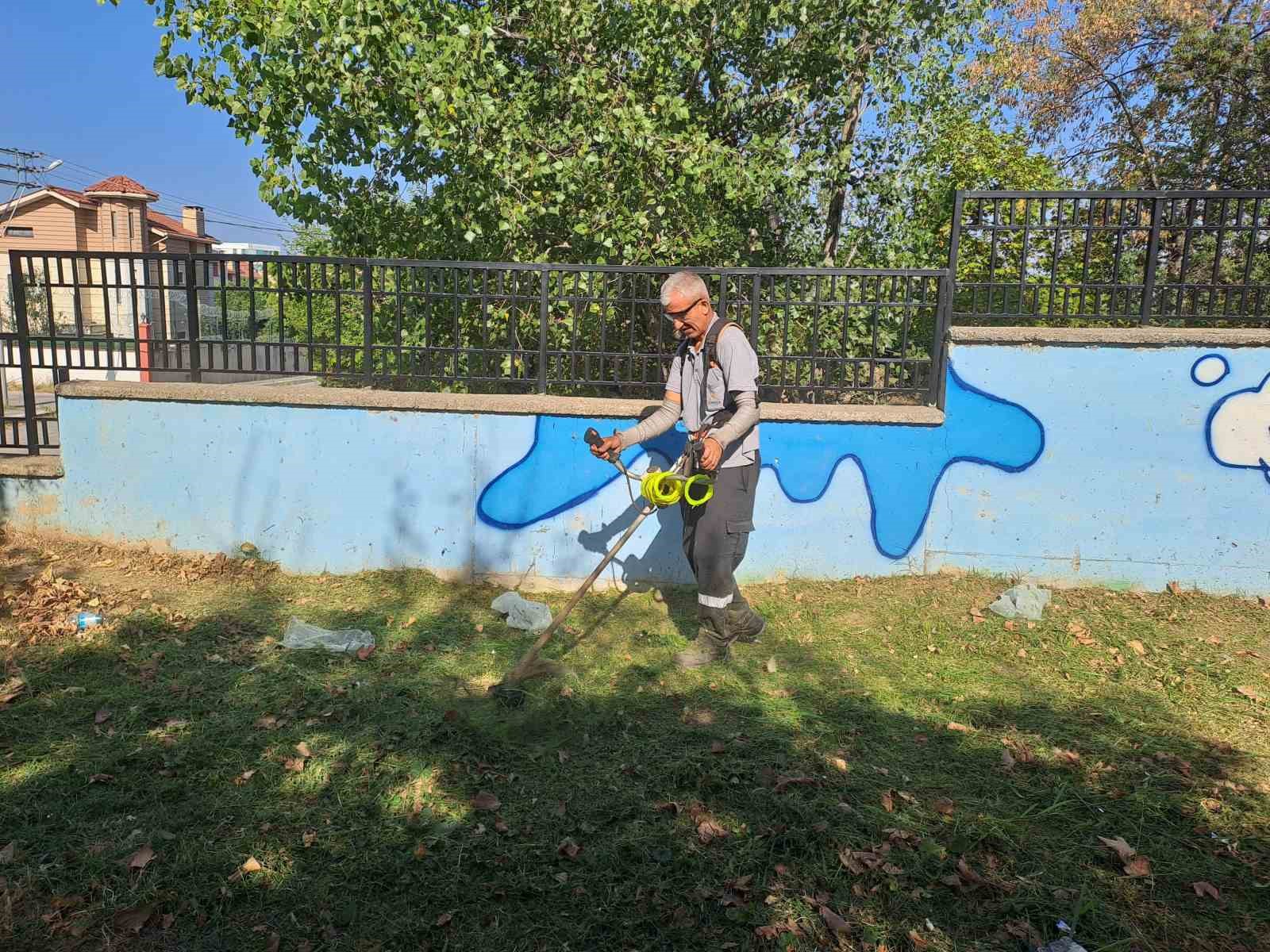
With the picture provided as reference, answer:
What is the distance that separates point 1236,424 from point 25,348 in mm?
8108

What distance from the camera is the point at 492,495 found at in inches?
227

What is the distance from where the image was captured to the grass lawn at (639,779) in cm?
272

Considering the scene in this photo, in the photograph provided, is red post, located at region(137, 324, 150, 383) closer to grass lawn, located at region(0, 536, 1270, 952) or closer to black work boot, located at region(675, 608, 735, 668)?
grass lawn, located at region(0, 536, 1270, 952)

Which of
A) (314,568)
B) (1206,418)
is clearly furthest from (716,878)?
(1206,418)

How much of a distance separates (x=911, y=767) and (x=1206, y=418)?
3283 mm

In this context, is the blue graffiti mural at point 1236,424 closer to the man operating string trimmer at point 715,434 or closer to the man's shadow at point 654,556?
the man operating string trimmer at point 715,434

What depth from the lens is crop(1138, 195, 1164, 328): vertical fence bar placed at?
5426 mm

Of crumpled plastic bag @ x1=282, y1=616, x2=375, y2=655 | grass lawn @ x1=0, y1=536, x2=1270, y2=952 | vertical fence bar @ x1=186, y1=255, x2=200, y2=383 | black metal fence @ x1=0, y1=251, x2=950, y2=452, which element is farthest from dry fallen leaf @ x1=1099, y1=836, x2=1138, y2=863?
vertical fence bar @ x1=186, y1=255, x2=200, y2=383

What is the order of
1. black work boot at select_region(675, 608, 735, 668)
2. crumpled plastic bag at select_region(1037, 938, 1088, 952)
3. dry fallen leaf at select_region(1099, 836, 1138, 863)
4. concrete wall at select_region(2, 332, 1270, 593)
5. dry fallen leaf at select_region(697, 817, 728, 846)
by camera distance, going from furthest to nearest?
Result: concrete wall at select_region(2, 332, 1270, 593) < black work boot at select_region(675, 608, 735, 668) < dry fallen leaf at select_region(697, 817, 728, 846) < dry fallen leaf at select_region(1099, 836, 1138, 863) < crumpled plastic bag at select_region(1037, 938, 1088, 952)

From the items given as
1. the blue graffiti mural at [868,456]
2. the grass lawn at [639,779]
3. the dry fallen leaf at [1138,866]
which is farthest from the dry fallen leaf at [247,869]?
the blue graffiti mural at [868,456]

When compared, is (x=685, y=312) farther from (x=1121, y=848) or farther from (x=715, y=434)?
(x=1121, y=848)

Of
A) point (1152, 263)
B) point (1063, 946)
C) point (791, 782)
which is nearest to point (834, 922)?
point (1063, 946)

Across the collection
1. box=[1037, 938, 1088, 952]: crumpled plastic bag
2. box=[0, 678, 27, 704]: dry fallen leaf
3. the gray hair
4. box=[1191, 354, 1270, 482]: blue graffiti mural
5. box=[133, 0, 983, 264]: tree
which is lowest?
box=[1037, 938, 1088, 952]: crumpled plastic bag

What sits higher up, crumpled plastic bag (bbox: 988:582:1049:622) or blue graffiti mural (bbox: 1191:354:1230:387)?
blue graffiti mural (bbox: 1191:354:1230:387)
